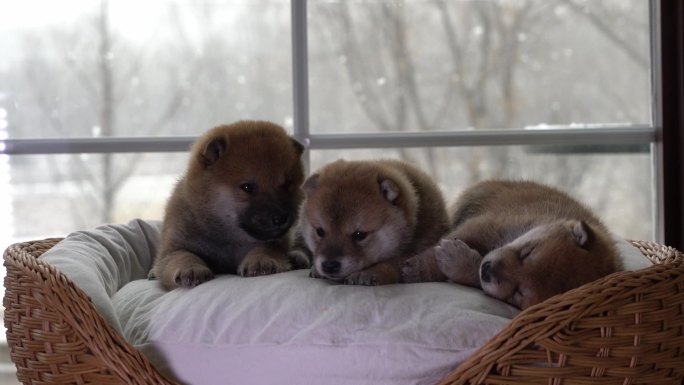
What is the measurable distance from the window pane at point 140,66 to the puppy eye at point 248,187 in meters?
1.86

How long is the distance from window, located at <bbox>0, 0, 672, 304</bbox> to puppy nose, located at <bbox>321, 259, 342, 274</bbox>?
83.1 inches

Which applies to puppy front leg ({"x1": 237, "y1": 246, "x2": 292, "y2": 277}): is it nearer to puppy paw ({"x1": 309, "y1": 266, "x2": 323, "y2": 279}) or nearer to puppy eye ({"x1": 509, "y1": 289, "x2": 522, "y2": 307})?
puppy paw ({"x1": 309, "y1": 266, "x2": 323, "y2": 279})

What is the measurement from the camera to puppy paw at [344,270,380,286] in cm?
248

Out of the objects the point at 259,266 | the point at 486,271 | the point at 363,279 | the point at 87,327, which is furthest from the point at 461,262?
the point at 87,327

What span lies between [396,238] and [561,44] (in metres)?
2.52

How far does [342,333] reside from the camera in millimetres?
2109

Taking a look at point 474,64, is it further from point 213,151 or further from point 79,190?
point 79,190

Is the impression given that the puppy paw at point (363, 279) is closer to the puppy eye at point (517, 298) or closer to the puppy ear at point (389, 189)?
the puppy ear at point (389, 189)

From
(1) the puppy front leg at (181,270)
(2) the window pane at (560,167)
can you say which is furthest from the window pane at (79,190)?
(1) the puppy front leg at (181,270)

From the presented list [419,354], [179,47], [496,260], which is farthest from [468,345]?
[179,47]

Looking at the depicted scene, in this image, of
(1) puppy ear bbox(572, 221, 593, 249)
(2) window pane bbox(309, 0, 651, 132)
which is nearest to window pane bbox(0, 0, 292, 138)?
(2) window pane bbox(309, 0, 651, 132)

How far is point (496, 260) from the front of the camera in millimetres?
2320

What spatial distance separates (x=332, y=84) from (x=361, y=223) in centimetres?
219

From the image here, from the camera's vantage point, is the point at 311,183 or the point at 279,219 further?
the point at 279,219
